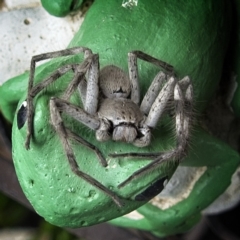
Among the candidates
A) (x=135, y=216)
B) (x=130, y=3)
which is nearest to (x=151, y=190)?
(x=130, y=3)

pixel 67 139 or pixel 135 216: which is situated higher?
pixel 67 139

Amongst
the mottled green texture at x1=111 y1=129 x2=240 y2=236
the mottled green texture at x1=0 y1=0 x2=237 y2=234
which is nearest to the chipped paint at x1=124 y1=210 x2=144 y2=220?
the mottled green texture at x1=111 y1=129 x2=240 y2=236

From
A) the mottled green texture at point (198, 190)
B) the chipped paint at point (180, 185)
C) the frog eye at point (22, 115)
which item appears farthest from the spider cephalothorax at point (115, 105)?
the chipped paint at point (180, 185)

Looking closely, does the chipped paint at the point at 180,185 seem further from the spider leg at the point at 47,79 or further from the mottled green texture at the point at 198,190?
the spider leg at the point at 47,79

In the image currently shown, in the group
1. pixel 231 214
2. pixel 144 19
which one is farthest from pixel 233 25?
pixel 231 214

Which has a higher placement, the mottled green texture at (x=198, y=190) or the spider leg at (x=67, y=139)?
the spider leg at (x=67, y=139)

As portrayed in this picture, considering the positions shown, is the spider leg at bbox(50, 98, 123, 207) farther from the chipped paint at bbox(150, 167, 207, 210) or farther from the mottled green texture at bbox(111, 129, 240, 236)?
the chipped paint at bbox(150, 167, 207, 210)

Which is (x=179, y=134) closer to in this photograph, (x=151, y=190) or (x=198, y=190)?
(x=151, y=190)
